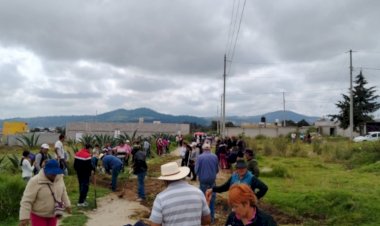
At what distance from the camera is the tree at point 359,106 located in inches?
2766

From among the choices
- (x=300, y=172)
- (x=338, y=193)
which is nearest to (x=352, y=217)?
(x=338, y=193)

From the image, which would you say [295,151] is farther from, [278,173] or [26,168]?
[26,168]

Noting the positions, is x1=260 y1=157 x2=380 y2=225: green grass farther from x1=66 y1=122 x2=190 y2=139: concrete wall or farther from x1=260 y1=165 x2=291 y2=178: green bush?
x1=66 y1=122 x2=190 y2=139: concrete wall

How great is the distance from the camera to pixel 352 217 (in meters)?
11.3

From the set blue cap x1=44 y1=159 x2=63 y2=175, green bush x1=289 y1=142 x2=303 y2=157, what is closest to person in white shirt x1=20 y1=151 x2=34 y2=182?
blue cap x1=44 y1=159 x2=63 y2=175

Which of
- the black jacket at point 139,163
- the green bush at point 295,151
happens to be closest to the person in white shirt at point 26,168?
the black jacket at point 139,163

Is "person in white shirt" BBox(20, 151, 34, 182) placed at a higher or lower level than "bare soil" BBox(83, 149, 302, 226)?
higher

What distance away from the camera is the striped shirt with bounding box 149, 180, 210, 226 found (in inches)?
189

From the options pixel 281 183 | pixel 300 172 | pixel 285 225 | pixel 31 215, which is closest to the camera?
pixel 31 215

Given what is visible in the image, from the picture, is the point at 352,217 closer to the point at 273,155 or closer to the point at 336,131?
the point at 273,155

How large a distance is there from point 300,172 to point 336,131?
220ft

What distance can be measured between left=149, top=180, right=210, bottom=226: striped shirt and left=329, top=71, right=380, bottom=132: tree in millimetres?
69163

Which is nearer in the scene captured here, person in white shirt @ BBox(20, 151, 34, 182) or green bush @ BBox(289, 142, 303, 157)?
person in white shirt @ BBox(20, 151, 34, 182)

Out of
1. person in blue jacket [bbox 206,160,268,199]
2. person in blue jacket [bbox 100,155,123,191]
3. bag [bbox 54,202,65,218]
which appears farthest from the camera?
person in blue jacket [bbox 100,155,123,191]
